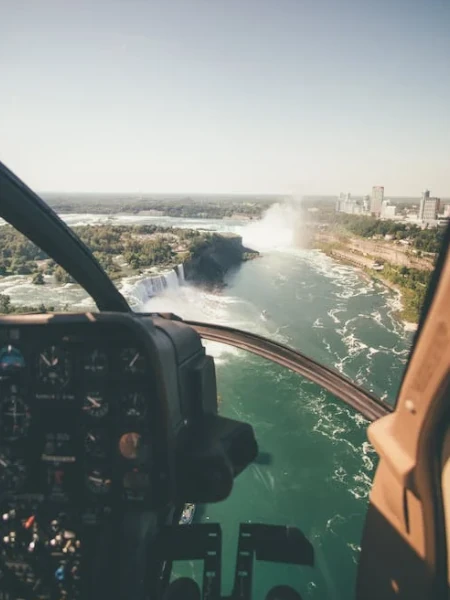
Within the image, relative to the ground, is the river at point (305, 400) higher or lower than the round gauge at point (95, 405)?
lower

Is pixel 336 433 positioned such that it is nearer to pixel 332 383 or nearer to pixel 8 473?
pixel 332 383

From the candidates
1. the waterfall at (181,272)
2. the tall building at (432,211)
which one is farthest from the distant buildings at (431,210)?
the waterfall at (181,272)

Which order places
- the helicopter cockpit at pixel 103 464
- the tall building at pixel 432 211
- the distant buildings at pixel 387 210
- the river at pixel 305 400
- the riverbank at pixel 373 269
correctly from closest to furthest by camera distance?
1. the helicopter cockpit at pixel 103 464
2. the tall building at pixel 432 211
3. the river at pixel 305 400
4. the distant buildings at pixel 387 210
5. the riverbank at pixel 373 269

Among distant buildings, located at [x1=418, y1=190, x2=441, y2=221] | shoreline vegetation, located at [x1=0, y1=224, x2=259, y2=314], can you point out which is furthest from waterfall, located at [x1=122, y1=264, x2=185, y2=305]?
distant buildings, located at [x1=418, y1=190, x2=441, y2=221]

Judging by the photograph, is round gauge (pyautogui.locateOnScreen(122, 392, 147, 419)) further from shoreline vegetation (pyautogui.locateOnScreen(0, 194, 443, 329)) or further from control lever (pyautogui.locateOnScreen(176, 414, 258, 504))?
shoreline vegetation (pyautogui.locateOnScreen(0, 194, 443, 329))

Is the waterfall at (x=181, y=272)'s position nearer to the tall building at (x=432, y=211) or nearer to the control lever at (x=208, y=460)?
the tall building at (x=432, y=211)

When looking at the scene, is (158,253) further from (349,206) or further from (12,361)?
(12,361)
